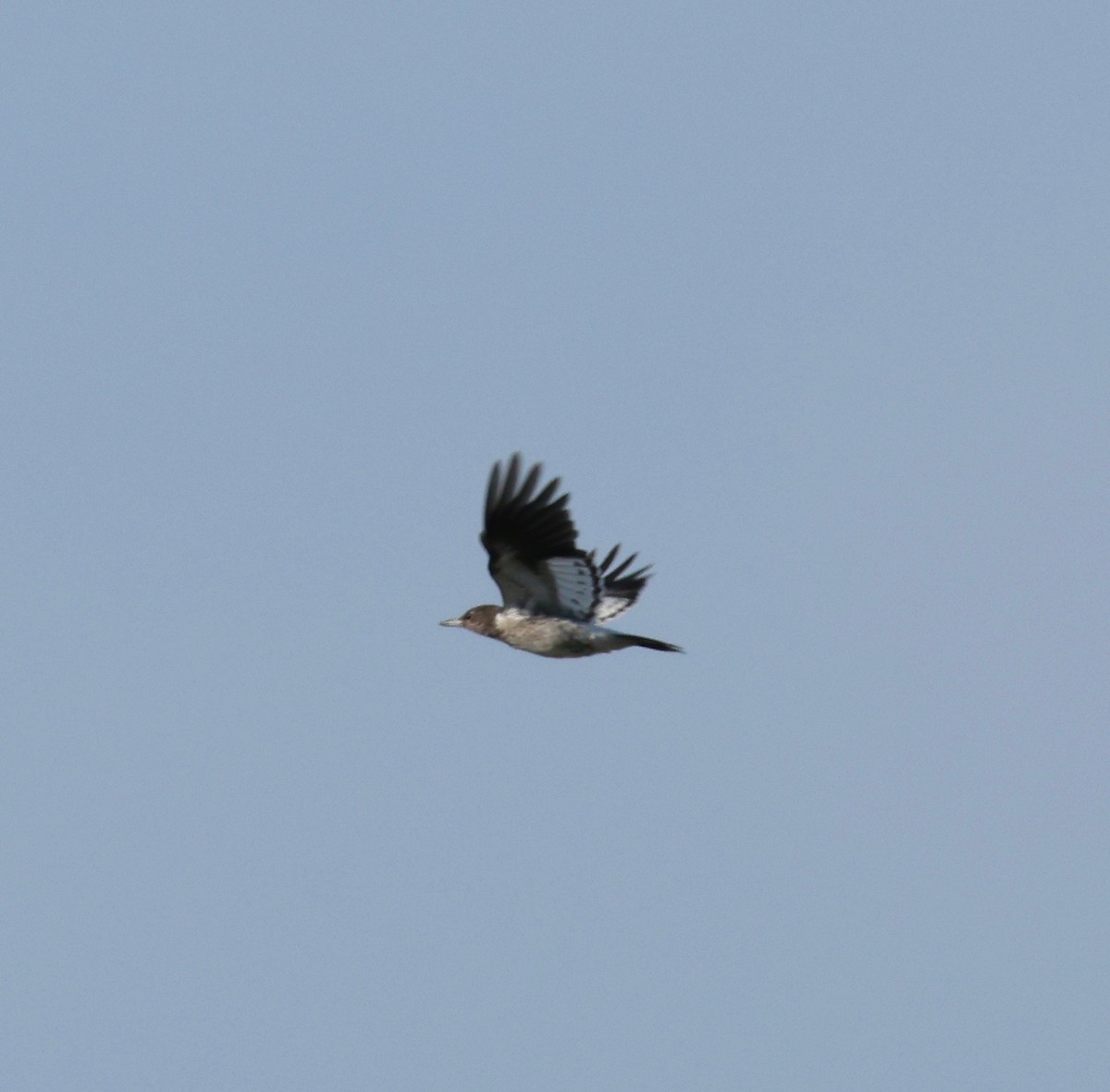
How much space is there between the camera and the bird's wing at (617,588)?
805 inches

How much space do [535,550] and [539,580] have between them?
445 mm

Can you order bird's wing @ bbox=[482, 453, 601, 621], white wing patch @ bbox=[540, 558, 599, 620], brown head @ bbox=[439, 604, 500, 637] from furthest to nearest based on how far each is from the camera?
1. brown head @ bbox=[439, 604, 500, 637]
2. white wing patch @ bbox=[540, 558, 599, 620]
3. bird's wing @ bbox=[482, 453, 601, 621]

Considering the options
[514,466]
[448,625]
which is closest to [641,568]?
[448,625]

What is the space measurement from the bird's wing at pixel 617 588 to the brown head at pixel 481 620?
1.05 metres

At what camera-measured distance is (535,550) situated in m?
19.2

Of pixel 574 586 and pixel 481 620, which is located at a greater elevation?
pixel 574 586

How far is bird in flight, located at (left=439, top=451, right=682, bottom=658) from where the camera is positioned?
18781 millimetres

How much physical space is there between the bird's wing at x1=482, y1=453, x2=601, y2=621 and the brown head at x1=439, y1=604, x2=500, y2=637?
287 mm

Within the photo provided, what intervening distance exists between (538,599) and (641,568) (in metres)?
2.47

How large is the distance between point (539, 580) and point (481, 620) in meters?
1.07

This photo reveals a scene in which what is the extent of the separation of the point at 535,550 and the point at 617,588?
2533mm

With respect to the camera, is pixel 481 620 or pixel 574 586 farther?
pixel 481 620

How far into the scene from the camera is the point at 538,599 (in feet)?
65.0

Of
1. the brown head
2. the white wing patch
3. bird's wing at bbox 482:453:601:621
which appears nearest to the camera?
bird's wing at bbox 482:453:601:621
